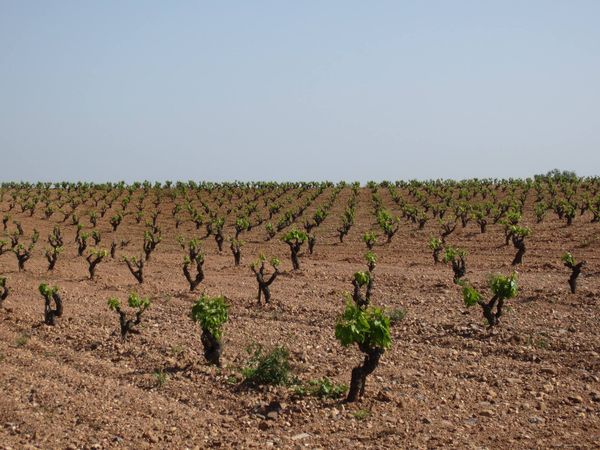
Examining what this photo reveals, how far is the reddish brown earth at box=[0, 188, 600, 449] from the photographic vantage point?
33.8 feet

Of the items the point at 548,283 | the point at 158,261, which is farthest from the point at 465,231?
the point at 158,261

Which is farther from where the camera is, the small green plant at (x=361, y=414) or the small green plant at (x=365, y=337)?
the small green plant at (x=365, y=337)

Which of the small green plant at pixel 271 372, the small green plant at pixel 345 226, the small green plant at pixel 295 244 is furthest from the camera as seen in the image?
→ the small green plant at pixel 345 226

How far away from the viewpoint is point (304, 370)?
13.7m

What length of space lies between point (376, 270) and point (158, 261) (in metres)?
11.9

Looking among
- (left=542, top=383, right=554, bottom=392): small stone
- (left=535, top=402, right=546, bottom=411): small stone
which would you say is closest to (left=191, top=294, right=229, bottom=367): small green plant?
(left=535, top=402, right=546, bottom=411): small stone

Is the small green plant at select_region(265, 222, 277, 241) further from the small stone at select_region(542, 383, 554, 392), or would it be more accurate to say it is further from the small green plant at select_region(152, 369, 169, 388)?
the small stone at select_region(542, 383, 554, 392)

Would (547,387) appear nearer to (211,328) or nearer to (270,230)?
(211,328)

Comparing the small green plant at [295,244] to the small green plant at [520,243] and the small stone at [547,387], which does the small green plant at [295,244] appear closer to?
the small green plant at [520,243]

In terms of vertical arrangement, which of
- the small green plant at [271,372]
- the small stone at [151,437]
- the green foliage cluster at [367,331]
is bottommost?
the small stone at [151,437]

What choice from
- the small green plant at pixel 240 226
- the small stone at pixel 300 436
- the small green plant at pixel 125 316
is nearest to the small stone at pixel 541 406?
the small stone at pixel 300 436

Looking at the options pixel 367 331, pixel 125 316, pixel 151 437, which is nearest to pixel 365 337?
pixel 367 331

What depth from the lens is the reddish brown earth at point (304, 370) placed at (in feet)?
33.8

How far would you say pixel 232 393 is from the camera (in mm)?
12258
